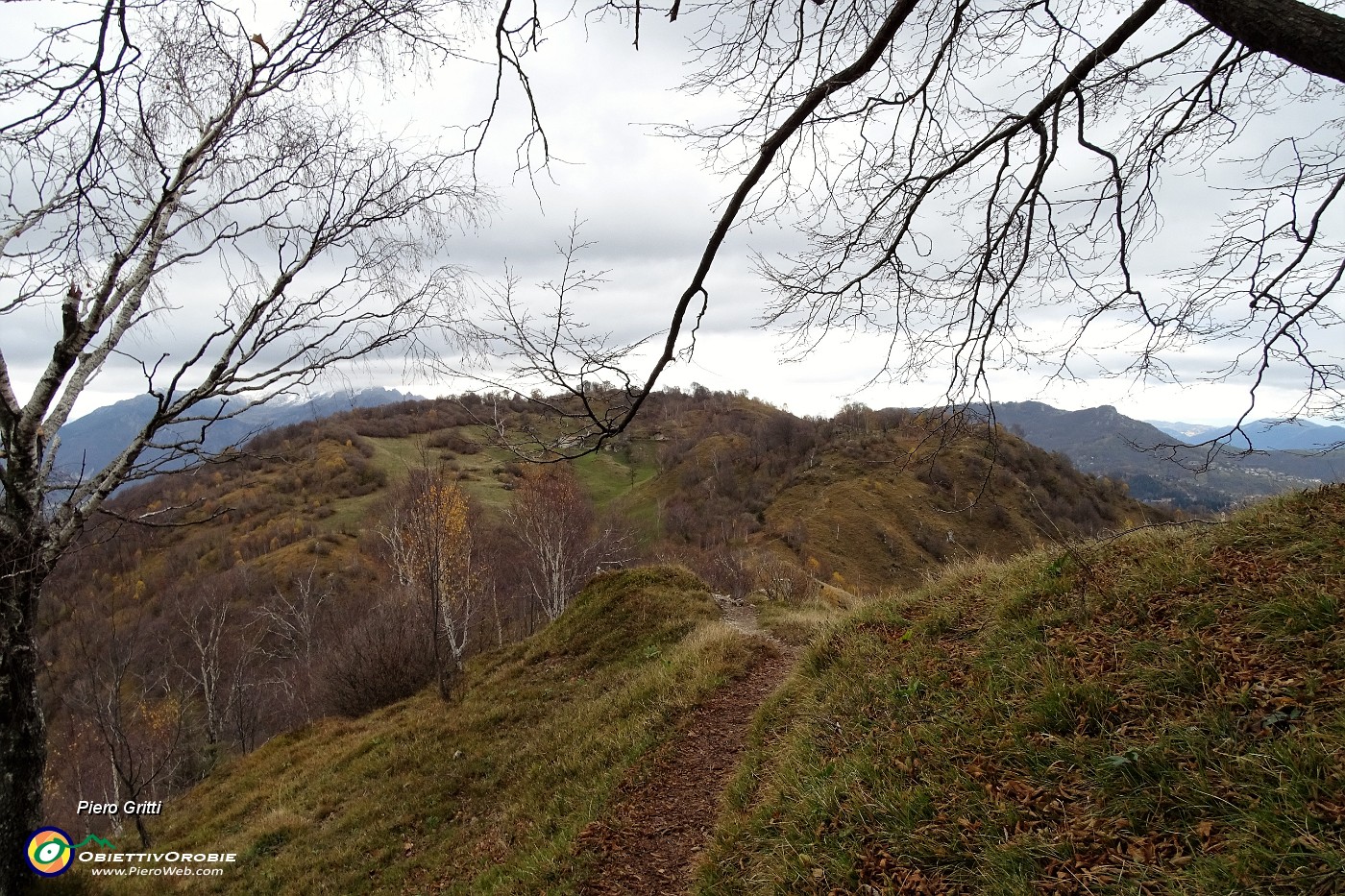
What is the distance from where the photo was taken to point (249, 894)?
23.9ft

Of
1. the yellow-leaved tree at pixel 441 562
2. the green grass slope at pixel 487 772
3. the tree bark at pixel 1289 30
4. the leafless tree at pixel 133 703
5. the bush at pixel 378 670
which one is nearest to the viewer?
the tree bark at pixel 1289 30

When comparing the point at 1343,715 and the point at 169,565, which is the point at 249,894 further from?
the point at 169,565

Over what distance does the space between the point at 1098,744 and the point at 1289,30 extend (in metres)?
3.49

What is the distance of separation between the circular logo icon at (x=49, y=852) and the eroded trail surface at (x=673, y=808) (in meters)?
3.74

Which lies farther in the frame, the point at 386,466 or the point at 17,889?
the point at 386,466

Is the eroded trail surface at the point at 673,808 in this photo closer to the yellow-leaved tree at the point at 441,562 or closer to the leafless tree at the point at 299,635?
the yellow-leaved tree at the point at 441,562

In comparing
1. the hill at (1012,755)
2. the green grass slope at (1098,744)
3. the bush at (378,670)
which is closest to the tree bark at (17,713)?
the hill at (1012,755)

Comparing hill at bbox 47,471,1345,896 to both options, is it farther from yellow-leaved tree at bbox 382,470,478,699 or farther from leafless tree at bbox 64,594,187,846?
leafless tree at bbox 64,594,187,846

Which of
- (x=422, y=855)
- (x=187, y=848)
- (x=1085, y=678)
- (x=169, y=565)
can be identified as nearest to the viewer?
A: (x=1085, y=678)

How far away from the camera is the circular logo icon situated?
3828 mm

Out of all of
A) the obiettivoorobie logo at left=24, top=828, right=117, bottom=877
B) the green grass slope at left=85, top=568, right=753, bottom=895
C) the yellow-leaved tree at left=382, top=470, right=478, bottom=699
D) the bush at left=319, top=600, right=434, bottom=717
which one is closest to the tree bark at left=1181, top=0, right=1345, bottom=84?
the green grass slope at left=85, top=568, right=753, bottom=895

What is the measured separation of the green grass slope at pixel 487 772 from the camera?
6.21 metres

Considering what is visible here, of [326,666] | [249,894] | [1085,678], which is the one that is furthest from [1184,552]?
[326,666]

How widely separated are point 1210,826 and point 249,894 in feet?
32.9
